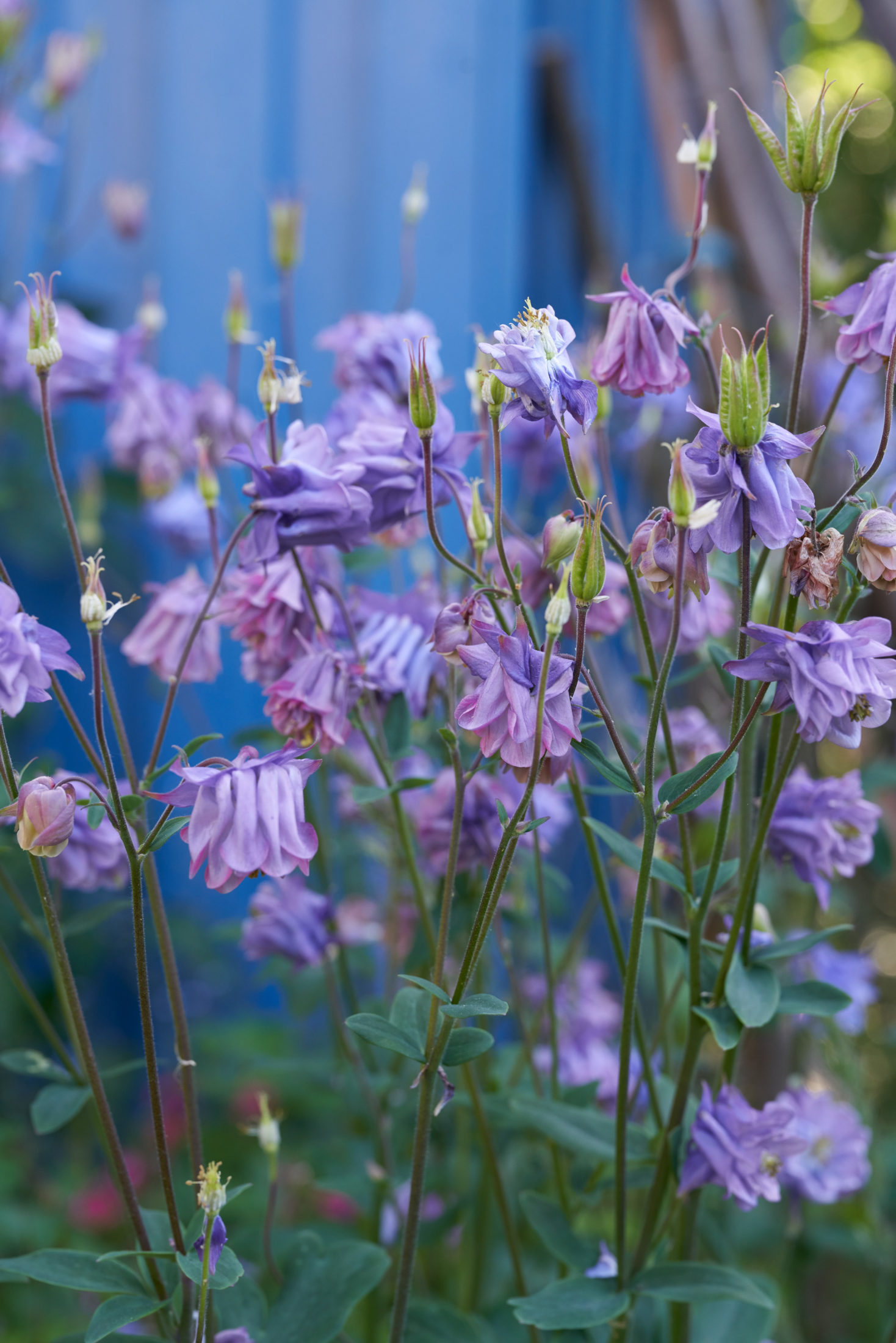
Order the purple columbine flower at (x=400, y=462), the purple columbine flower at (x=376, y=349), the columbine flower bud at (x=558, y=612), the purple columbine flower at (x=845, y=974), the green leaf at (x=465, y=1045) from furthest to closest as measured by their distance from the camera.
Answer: the purple columbine flower at (x=845, y=974) → the purple columbine flower at (x=376, y=349) → the purple columbine flower at (x=400, y=462) → the green leaf at (x=465, y=1045) → the columbine flower bud at (x=558, y=612)

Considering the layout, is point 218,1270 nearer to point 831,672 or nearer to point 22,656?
point 22,656

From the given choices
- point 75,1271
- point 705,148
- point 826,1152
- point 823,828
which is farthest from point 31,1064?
point 705,148

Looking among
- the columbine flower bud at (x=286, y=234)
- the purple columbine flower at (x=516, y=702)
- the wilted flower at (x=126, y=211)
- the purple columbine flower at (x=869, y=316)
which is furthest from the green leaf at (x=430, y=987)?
the wilted flower at (x=126, y=211)

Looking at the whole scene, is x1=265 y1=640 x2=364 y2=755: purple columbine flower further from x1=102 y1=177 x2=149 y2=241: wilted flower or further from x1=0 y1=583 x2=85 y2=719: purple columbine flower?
x1=102 y1=177 x2=149 y2=241: wilted flower

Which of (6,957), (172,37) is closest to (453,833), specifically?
(6,957)

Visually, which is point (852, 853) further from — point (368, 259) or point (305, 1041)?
point (368, 259)

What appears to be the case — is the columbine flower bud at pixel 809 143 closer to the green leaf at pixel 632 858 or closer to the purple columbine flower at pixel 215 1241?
the green leaf at pixel 632 858

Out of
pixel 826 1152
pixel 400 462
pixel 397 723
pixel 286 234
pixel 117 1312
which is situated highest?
pixel 286 234
